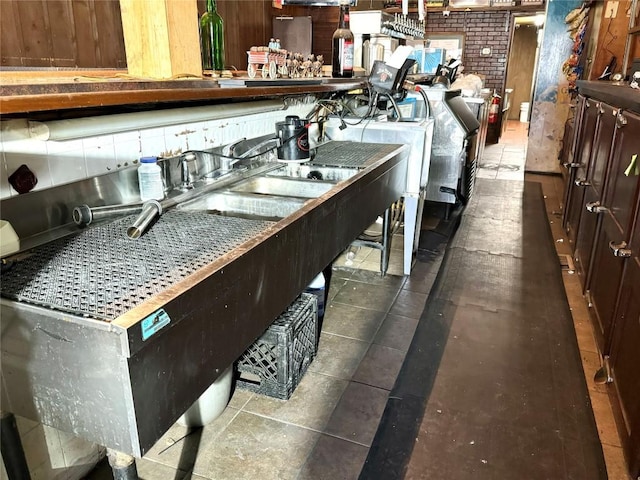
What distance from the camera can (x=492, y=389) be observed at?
87.3 inches

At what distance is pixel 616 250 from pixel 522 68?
555 inches

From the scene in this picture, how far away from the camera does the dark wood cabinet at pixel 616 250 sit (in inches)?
70.5

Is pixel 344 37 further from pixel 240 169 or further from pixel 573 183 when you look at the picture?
pixel 573 183

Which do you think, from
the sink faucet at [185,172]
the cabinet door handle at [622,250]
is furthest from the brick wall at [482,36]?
the sink faucet at [185,172]

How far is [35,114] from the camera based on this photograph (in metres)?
1.35

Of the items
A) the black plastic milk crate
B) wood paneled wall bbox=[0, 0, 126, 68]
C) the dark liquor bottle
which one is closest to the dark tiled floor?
Result: the black plastic milk crate

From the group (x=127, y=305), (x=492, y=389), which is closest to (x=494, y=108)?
(x=492, y=389)

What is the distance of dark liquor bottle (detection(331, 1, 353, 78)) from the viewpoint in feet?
10.1

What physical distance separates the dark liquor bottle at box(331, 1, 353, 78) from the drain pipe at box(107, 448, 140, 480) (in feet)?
8.78

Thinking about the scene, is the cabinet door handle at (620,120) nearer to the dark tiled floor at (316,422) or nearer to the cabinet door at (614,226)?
the cabinet door at (614,226)

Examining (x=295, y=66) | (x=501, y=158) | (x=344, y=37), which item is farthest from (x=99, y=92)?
(x=501, y=158)

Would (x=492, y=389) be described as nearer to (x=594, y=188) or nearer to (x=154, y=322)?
(x=594, y=188)

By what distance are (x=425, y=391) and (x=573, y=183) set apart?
2.59m

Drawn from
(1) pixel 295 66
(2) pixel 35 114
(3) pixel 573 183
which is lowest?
(3) pixel 573 183
